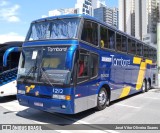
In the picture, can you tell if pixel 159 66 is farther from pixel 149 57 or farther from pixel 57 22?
pixel 57 22

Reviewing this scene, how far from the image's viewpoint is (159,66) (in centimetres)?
1828

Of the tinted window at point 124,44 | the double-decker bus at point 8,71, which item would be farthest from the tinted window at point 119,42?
the double-decker bus at point 8,71

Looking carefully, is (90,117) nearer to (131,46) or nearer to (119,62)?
(119,62)

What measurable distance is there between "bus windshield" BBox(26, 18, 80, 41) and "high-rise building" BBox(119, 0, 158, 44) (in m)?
81.5

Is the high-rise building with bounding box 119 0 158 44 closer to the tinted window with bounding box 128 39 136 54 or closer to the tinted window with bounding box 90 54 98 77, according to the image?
the tinted window with bounding box 128 39 136 54

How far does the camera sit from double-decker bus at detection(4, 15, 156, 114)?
755cm

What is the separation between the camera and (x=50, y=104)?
7.65 m

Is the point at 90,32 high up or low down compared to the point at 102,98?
up

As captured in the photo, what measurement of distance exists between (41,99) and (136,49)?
768cm

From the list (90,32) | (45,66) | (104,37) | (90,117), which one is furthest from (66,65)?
(104,37)

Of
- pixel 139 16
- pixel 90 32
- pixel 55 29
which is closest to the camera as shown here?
pixel 55 29

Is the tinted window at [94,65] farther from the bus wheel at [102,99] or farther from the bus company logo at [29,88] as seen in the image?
the bus company logo at [29,88]

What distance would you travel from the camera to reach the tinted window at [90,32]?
8.34 metres

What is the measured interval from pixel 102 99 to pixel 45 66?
2.88m
